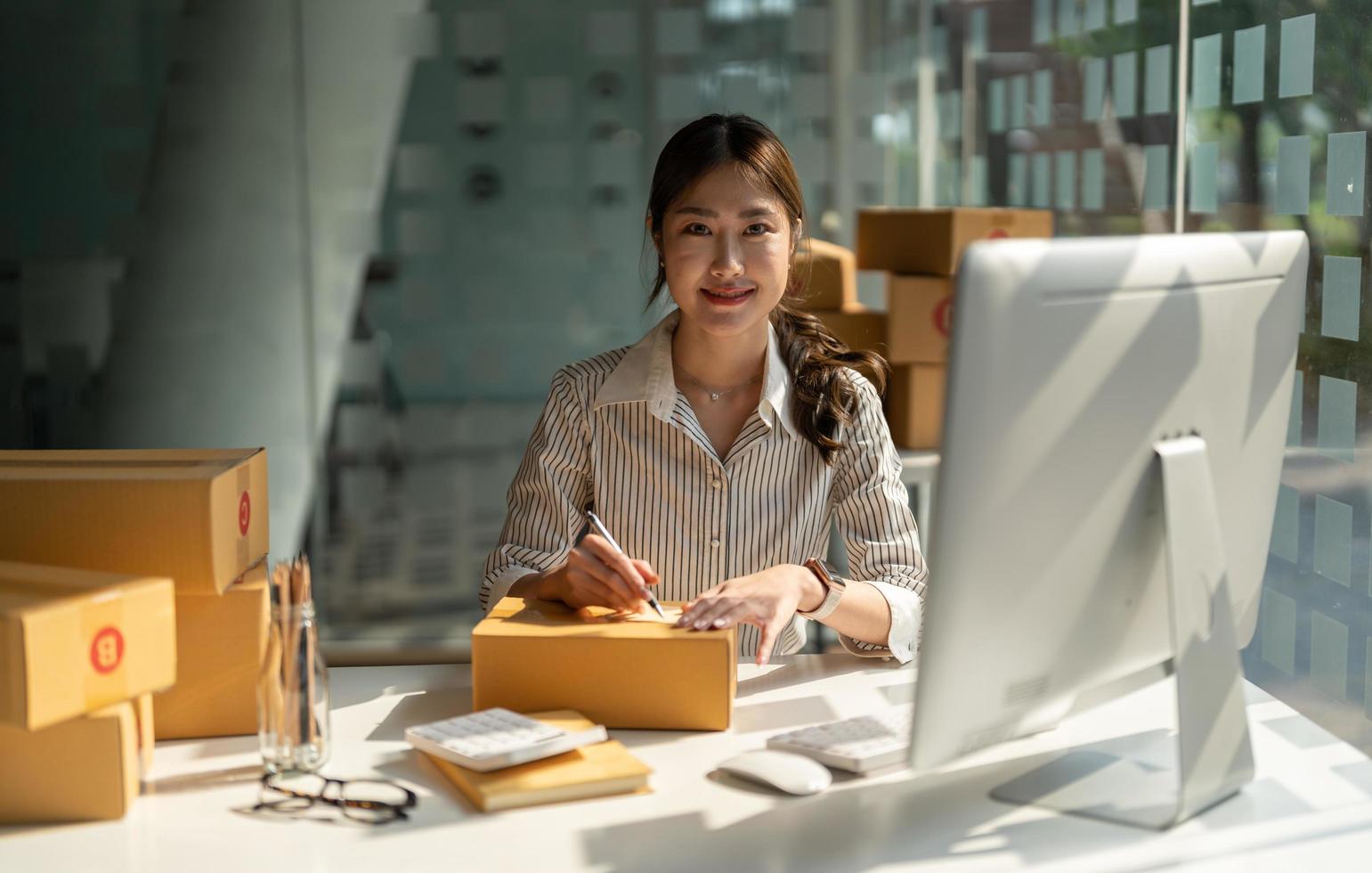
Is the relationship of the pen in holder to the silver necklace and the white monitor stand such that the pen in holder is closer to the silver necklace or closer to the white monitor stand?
the white monitor stand

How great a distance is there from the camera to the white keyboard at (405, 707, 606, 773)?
1238 mm

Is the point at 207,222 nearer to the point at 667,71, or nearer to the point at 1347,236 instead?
the point at 667,71

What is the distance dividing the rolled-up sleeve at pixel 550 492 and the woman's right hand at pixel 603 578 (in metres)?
0.31

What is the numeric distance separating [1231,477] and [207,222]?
3203mm

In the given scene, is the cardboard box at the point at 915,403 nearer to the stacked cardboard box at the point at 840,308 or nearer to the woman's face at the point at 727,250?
the stacked cardboard box at the point at 840,308

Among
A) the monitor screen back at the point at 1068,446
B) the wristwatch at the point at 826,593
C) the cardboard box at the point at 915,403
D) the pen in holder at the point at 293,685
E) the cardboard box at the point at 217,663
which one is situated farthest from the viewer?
the cardboard box at the point at 915,403

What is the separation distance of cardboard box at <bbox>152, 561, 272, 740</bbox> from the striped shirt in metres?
0.54

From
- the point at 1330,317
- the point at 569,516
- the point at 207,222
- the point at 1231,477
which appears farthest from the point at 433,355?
the point at 1231,477

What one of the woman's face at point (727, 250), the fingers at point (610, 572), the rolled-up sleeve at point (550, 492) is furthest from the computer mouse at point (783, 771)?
the woman's face at point (727, 250)

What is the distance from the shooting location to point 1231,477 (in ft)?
4.32

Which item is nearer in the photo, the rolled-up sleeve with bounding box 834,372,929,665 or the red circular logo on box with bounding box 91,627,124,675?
the red circular logo on box with bounding box 91,627,124,675

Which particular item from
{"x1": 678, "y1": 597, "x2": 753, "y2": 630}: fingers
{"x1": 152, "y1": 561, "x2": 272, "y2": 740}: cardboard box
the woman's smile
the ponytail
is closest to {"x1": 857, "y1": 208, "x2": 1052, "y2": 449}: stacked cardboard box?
the ponytail

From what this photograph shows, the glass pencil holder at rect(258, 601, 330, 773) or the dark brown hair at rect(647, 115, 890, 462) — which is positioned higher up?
the dark brown hair at rect(647, 115, 890, 462)

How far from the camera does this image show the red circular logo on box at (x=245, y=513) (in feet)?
4.61
